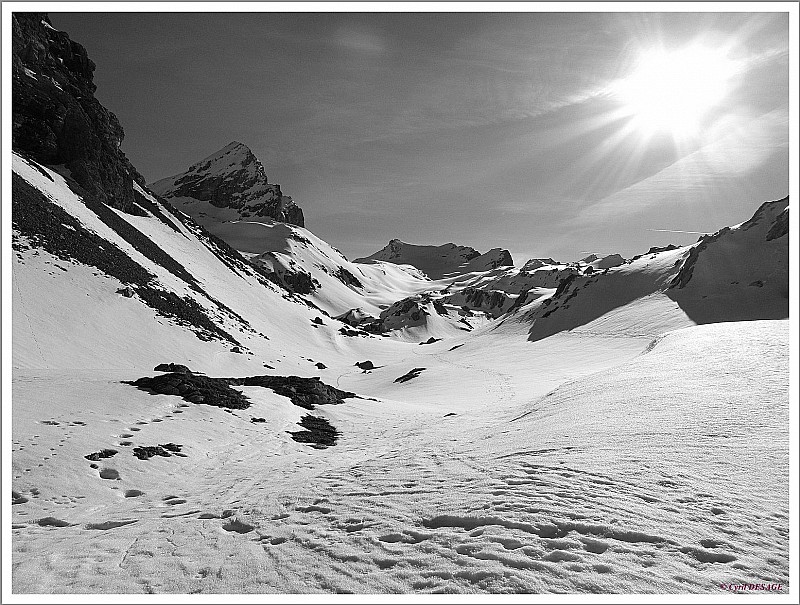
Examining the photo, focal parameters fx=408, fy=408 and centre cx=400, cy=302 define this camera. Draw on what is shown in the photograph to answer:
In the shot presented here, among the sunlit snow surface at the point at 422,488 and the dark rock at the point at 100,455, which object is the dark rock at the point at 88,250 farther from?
the dark rock at the point at 100,455

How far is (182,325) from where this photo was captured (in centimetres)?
3872

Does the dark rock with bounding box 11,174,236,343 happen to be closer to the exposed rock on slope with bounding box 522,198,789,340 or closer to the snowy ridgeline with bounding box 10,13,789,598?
the snowy ridgeline with bounding box 10,13,789,598

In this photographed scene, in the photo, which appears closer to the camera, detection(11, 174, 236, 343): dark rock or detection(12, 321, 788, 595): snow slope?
detection(12, 321, 788, 595): snow slope

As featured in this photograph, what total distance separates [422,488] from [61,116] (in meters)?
83.2

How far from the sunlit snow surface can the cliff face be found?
53.7 meters

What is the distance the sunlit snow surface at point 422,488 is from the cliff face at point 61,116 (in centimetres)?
5373

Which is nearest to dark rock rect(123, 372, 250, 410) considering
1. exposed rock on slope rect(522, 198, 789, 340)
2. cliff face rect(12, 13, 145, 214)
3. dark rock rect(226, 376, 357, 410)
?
dark rock rect(226, 376, 357, 410)

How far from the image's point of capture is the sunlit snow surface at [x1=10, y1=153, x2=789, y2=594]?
529cm

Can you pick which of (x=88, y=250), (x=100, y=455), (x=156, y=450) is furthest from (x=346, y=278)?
(x=100, y=455)

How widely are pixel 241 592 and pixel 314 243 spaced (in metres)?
200

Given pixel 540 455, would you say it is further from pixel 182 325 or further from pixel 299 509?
pixel 182 325

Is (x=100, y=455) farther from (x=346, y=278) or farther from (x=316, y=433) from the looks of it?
(x=346, y=278)

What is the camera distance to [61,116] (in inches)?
2496

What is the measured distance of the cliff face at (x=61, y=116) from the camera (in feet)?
196
